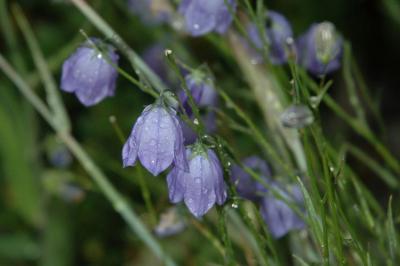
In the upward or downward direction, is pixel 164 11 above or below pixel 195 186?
above

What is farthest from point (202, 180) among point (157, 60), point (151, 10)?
point (157, 60)

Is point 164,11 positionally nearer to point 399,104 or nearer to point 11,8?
point 11,8

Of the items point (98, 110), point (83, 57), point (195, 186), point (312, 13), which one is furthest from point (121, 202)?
point (312, 13)

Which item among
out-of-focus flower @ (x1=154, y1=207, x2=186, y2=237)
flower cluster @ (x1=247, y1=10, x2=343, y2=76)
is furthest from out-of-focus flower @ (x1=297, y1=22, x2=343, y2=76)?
out-of-focus flower @ (x1=154, y1=207, x2=186, y2=237)

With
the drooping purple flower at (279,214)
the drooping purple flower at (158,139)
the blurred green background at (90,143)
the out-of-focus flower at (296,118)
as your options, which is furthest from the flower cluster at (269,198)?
the blurred green background at (90,143)

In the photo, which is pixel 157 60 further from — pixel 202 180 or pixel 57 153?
pixel 202 180

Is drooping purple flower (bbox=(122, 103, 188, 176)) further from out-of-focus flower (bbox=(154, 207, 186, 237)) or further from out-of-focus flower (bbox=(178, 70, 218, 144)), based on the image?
out-of-focus flower (bbox=(154, 207, 186, 237))

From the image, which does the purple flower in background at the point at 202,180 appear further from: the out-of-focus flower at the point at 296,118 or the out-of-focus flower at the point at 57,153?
the out-of-focus flower at the point at 57,153
